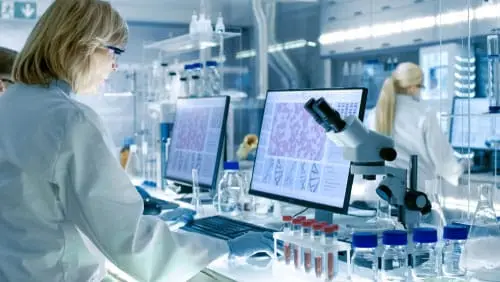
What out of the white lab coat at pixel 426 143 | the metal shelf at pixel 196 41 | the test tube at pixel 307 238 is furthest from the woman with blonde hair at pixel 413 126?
the test tube at pixel 307 238

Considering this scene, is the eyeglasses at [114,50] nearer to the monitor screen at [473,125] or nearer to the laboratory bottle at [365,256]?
the laboratory bottle at [365,256]

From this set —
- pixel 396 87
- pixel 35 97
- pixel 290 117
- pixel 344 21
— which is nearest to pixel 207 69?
pixel 396 87

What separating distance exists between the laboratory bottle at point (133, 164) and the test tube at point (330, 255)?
228 cm

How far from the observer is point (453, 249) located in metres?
1.36

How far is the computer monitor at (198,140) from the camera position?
96.0 inches

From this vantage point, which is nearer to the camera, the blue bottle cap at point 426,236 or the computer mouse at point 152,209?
the blue bottle cap at point 426,236

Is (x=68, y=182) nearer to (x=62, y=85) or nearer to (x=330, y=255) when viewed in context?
(x=62, y=85)

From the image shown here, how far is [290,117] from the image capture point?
1934mm

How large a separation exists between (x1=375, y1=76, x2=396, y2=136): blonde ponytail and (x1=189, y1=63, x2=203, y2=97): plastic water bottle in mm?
1021

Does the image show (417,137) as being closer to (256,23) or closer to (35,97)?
(256,23)

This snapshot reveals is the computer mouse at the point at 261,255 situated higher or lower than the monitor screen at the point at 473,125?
lower

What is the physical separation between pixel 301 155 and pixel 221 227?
0.33 metres

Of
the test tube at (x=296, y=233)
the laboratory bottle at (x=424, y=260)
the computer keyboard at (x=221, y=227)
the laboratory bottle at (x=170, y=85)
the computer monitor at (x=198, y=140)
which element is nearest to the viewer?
the laboratory bottle at (x=424, y=260)

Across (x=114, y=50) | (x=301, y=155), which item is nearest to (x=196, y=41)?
(x=301, y=155)
